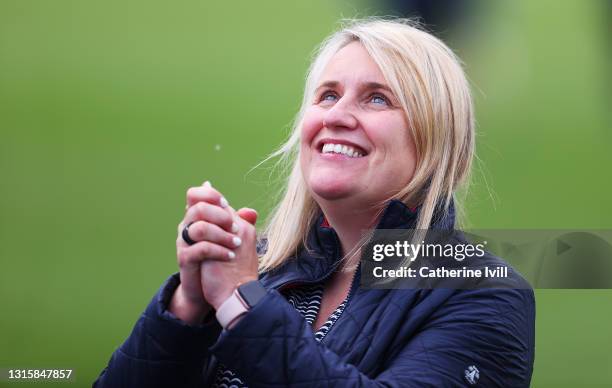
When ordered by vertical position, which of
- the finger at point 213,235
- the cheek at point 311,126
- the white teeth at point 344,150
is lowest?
the finger at point 213,235

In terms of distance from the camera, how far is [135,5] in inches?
68.7

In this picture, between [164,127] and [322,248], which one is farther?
[164,127]

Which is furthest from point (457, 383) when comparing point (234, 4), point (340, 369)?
point (234, 4)

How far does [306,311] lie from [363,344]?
13 cm

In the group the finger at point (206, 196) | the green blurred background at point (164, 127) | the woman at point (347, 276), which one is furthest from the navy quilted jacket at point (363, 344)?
the green blurred background at point (164, 127)

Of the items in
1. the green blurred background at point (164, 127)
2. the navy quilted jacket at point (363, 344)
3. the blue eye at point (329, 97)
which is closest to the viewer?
the navy quilted jacket at point (363, 344)

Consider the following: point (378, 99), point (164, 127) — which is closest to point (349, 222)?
point (378, 99)

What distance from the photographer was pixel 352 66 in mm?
968

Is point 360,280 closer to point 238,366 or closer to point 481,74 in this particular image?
point 238,366

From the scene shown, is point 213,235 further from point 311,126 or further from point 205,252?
point 311,126

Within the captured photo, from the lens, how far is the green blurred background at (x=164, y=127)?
168cm

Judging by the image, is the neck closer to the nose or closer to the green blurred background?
Result: the nose

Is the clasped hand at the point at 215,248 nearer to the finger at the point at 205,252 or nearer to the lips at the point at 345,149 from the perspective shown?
the finger at the point at 205,252

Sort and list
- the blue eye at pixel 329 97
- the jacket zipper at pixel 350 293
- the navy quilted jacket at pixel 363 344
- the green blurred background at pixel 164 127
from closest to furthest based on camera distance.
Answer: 1. the navy quilted jacket at pixel 363 344
2. the jacket zipper at pixel 350 293
3. the blue eye at pixel 329 97
4. the green blurred background at pixel 164 127
